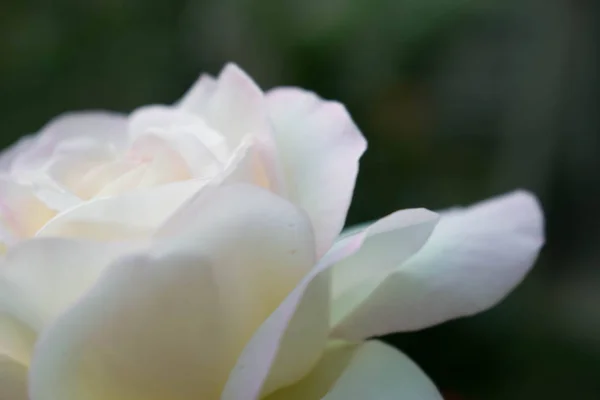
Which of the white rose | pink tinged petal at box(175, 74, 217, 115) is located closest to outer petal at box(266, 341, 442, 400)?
the white rose

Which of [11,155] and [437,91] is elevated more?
[11,155]

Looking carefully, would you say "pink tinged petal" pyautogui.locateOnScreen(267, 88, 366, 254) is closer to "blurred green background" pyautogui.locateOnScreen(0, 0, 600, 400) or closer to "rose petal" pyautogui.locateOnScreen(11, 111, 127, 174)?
"rose petal" pyautogui.locateOnScreen(11, 111, 127, 174)

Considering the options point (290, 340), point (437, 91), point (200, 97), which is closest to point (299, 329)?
point (290, 340)

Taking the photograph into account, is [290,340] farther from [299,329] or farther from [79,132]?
[79,132]

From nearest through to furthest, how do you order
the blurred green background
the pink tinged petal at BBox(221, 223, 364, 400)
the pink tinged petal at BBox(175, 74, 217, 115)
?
the pink tinged petal at BBox(221, 223, 364, 400) < the pink tinged petal at BBox(175, 74, 217, 115) < the blurred green background

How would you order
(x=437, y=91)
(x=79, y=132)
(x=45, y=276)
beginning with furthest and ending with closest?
(x=437, y=91) → (x=79, y=132) → (x=45, y=276)

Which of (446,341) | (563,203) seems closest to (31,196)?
(446,341)

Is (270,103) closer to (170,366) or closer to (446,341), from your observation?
(170,366)
